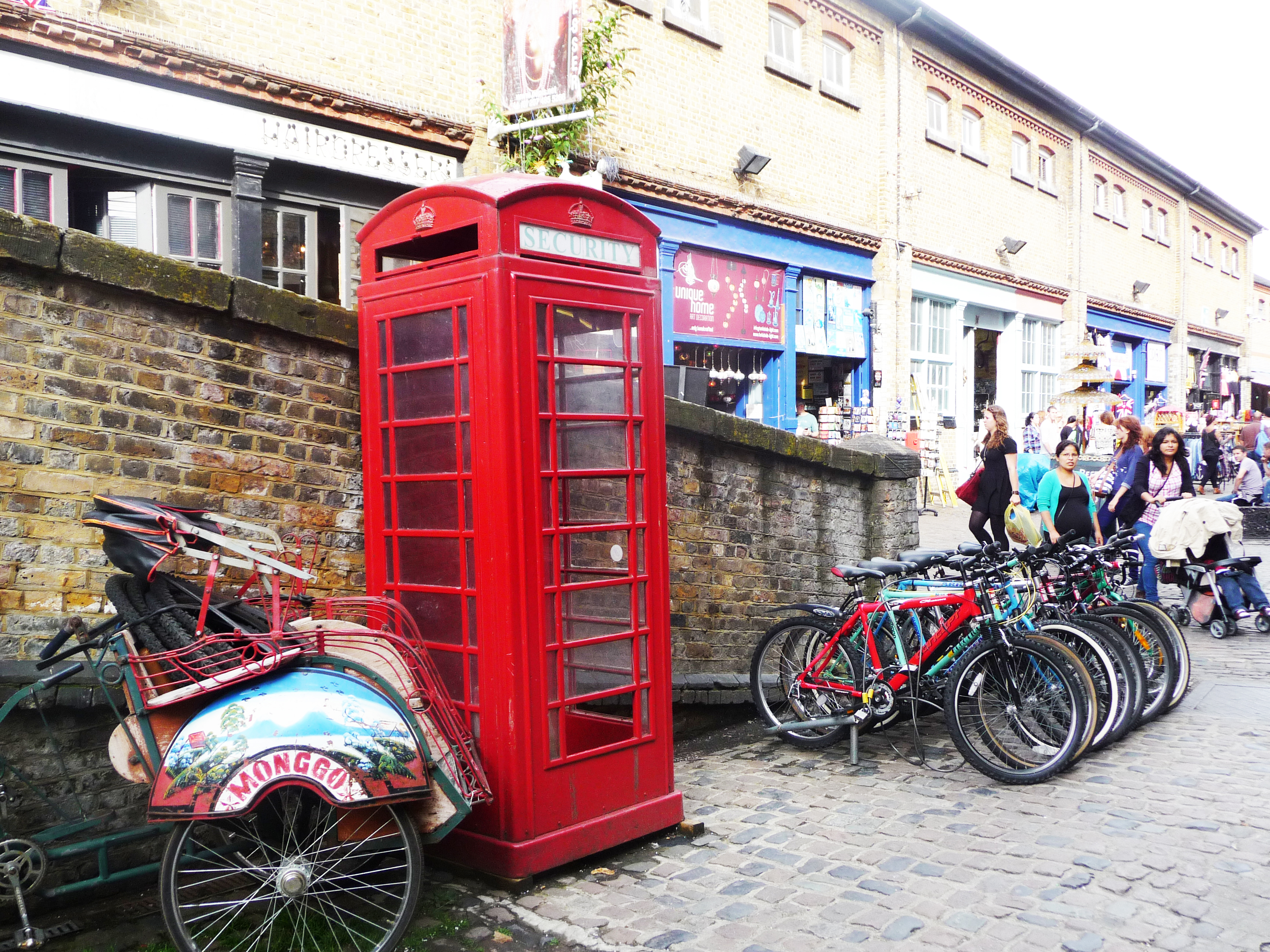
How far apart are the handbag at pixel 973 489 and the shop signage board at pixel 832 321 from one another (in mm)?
6339

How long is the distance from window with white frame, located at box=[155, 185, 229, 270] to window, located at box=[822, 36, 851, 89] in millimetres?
10970

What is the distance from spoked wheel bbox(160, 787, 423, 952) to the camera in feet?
11.4

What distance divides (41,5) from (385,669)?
6857mm

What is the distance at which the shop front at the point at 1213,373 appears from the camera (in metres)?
33.7

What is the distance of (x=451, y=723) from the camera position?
410cm

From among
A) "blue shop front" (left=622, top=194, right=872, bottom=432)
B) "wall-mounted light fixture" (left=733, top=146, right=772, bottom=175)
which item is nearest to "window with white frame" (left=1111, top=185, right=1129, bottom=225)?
"blue shop front" (left=622, top=194, right=872, bottom=432)

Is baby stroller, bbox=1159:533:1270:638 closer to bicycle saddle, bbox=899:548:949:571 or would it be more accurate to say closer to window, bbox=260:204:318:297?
bicycle saddle, bbox=899:548:949:571

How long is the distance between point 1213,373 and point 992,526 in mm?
30536

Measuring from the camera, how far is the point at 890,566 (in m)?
6.24

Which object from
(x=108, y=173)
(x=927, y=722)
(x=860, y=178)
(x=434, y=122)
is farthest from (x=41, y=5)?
(x=860, y=178)

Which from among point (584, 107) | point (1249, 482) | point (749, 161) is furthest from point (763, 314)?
point (1249, 482)

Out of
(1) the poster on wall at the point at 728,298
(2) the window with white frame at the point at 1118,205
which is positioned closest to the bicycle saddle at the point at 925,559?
(1) the poster on wall at the point at 728,298

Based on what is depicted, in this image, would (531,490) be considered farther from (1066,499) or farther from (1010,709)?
(1066,499)

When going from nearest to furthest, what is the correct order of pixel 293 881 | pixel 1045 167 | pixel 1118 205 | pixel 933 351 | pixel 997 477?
pixel 293 881, pixel 997 477, pixel 933 351, pixel 1045 167, pixel 1118 205
